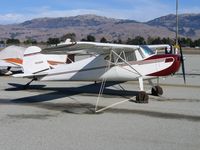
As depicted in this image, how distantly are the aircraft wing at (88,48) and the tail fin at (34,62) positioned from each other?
232 cm

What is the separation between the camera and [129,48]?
510 inches

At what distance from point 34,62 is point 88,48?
3.61 meters

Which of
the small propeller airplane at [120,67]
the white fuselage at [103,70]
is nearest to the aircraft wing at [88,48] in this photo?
the small propeller airplane at [120,67]

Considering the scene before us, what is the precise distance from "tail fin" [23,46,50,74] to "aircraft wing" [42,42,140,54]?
7.61ft

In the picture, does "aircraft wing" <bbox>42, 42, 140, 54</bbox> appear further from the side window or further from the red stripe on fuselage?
the red stripe on fuselage

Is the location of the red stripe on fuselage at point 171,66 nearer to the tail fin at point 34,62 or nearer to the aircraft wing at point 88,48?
the aircraft wing at point 88,48

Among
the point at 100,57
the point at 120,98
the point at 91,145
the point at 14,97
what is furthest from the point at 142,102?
the point at 91,145

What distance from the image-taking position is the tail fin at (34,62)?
14.6m

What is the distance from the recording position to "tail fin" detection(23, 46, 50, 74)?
14.6m

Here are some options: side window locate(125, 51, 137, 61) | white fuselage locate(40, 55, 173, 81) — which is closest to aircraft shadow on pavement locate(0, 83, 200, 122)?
white fuselage locate(40, 55, 173, 81)

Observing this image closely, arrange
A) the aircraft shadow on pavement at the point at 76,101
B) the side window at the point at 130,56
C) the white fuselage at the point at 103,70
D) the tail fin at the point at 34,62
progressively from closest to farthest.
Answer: the aircraft shadow on pavement at the point at 76,101 → the white fuselage at the point at 103,70 → the side window at the point at 130,56 → the tail fin at the point at 34,62

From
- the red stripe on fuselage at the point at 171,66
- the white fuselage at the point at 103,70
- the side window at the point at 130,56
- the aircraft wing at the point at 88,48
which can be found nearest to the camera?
the aircraft wing at the point at 88,48

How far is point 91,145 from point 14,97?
6918 mm

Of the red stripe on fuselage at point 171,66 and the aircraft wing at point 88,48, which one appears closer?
the aircraft wing at point 88,48
